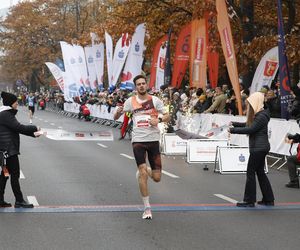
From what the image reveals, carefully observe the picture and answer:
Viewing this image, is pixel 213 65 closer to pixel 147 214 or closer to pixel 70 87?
pixel 147 214

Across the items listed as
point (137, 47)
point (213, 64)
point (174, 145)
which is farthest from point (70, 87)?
point (174, 145)

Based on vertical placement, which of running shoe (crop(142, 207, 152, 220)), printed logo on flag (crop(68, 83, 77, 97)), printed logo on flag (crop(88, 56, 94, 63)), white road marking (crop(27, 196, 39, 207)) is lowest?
printed logo on flag (crop(68, 83, 77, 97))

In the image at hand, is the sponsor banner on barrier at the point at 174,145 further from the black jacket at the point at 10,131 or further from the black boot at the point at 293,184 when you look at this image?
the black jacket at the point at 10,131

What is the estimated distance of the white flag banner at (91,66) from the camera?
44469 millimetres

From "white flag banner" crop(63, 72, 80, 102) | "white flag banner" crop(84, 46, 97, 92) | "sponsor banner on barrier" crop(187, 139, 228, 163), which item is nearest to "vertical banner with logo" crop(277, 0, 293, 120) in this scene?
"sponsor banner on barrier" crop(187, 139, 228, 163)

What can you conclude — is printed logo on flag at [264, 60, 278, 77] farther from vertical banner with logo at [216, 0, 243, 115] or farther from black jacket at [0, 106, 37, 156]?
black jacket at [0, 106, 37, 156]

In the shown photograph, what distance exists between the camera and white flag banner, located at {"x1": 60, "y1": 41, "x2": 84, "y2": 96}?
46.8 metres

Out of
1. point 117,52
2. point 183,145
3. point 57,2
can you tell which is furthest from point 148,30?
point 57,2

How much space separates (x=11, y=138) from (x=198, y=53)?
52.7 feet

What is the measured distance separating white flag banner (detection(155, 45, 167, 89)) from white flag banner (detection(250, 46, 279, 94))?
31.2 feet

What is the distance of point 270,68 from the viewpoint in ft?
71.7

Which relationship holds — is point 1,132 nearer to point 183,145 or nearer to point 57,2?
point 183,145

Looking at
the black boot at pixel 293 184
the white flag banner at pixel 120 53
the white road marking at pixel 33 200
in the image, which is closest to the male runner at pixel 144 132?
the white road marking at pixel 33 200

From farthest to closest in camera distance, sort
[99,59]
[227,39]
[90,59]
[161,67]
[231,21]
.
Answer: [90,59] < [99,59] < [161,67] < [231,21] < [227,39]
